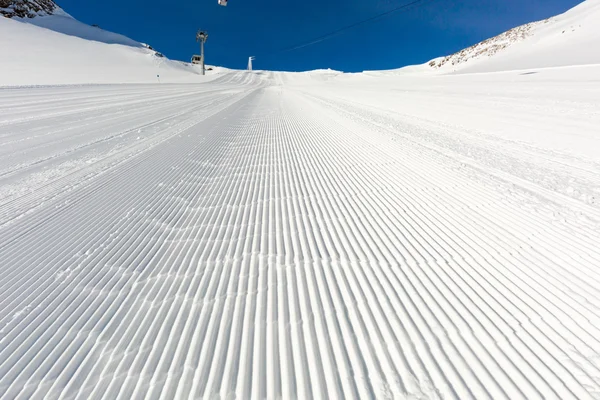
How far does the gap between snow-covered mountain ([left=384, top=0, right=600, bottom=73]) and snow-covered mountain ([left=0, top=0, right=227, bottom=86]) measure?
39435mm

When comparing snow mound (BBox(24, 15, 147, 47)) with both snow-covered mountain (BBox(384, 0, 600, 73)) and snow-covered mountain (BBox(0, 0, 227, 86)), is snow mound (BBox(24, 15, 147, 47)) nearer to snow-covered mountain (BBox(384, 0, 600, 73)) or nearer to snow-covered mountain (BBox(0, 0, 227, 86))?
snow-covered mountain (BBox(0, 0, 227, 86))

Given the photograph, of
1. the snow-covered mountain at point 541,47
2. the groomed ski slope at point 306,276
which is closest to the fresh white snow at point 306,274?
the groomed ski slope at point 306,276

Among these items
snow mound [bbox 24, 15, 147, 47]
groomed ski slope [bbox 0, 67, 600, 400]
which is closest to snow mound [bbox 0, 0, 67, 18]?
snow mound [bbox 24, 15, 147, 47]

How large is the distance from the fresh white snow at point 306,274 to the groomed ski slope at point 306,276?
0.6 inches

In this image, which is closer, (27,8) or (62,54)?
(62,54)

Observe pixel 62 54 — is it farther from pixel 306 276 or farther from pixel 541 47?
pixel 541 47

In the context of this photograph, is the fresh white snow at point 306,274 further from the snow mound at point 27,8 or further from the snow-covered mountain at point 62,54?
the snow mound at point 27,8

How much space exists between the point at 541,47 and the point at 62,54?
5511 centimetres

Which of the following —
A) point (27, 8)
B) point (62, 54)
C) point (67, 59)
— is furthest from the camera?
point (27, 8)

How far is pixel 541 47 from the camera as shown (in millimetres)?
30141

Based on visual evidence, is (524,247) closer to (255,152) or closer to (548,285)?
(548,285)

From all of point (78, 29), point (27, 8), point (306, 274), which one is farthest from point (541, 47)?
point (27, 8)

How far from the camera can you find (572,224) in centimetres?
323

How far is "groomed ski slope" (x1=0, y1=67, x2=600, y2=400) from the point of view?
1766 mm
